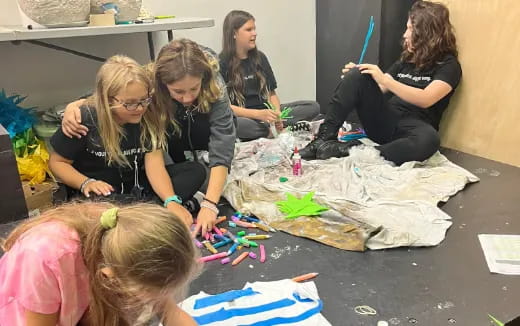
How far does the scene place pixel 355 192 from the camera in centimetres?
193

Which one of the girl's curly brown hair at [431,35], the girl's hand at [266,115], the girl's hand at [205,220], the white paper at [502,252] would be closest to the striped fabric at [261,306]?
the girl's hand at [205,220]

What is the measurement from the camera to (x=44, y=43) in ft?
7.80

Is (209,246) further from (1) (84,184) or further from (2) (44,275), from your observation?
(2) (44,275)

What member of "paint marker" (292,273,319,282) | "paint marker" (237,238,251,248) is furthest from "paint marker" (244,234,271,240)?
"paint marker" (292,273,319,282)

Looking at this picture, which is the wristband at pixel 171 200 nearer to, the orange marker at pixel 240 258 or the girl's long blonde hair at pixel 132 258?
the orange marker at pixel 240 258

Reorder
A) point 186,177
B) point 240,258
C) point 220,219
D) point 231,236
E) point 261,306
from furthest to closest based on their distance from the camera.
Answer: point 186,177 < point 220,219 < point 231,236 < point 240,258 < point 261,306

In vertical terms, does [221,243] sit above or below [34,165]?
below

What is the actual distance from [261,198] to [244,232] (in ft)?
0.82

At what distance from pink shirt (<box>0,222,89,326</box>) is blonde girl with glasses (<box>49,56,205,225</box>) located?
0.77 m

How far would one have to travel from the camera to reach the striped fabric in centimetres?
126

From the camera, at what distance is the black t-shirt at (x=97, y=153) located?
68.5 inches

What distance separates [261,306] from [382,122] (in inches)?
52.0

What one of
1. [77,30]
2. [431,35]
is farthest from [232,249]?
[431,35]

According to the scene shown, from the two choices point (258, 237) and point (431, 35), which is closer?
point (258, 237)
